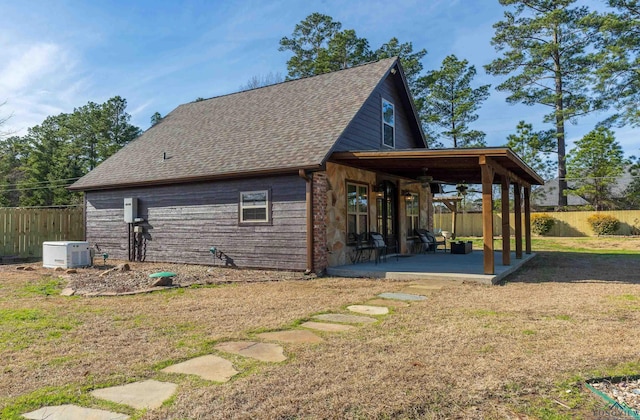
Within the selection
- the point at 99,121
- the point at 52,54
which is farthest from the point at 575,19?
the point at 99,121

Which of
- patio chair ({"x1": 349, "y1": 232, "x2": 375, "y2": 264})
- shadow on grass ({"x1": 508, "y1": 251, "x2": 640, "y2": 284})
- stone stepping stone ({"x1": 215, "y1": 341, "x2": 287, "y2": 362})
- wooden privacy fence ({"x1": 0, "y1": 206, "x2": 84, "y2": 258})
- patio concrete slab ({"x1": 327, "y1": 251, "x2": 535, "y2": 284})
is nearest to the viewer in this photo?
stone stepping stone ({"x1": 215, "y1": 341, "x2": 287, "y2": 362})

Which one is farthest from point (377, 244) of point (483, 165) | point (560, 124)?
point (560, 124)

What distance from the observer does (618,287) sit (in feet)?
23.4

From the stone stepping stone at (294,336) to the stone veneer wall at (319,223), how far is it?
4.47m

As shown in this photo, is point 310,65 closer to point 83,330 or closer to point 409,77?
point 409,77

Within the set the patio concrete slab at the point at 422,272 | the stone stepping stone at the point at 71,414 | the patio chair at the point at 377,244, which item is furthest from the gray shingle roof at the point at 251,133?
the stone stepping stone at the point at 71,414

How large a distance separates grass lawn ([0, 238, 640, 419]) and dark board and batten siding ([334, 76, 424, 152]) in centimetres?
469

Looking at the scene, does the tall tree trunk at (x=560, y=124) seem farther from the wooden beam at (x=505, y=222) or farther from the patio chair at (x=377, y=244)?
the patio chair at (x=377, y=244)

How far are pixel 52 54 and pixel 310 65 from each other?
19632 mm

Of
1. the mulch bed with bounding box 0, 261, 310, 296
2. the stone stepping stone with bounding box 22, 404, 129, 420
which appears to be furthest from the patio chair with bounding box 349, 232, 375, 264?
the stone stepping stone with bounding box 22, 404, 129, 420

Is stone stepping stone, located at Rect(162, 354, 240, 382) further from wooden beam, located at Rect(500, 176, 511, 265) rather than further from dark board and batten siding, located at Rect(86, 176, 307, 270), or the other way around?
wooden beam, located at Rect(500, 176, 511, 265)

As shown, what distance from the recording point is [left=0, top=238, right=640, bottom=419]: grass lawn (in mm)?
2602

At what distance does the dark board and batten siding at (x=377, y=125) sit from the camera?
33.4 ft

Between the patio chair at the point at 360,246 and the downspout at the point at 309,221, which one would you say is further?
the patio chair at the point at 360,246
